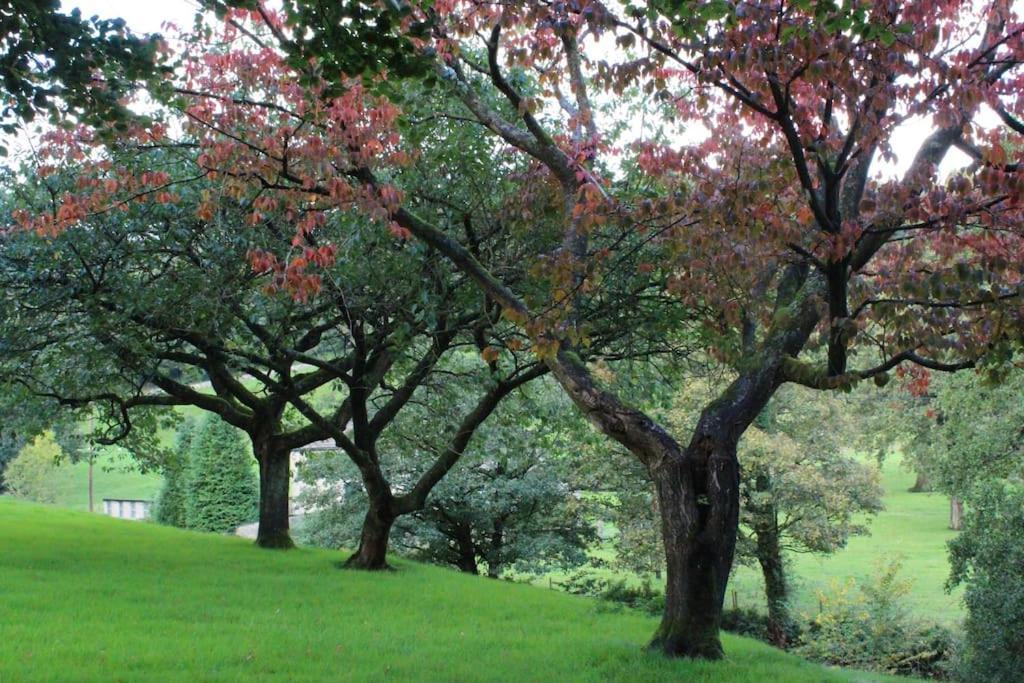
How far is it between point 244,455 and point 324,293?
75.0 feet

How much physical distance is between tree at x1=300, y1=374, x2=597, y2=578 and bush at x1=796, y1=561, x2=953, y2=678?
5.36m

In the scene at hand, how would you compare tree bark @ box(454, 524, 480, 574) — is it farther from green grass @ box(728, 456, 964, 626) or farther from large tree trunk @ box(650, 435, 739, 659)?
large tree trunk @ box(650, 435, 739, 659)

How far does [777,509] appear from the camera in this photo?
18.0 m

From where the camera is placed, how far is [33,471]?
40594 mm

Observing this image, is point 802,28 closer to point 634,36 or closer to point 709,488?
point 634,36

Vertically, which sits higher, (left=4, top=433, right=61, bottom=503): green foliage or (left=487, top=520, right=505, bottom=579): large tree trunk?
(left=4, top=433, right=61, bottom=503): green foliage

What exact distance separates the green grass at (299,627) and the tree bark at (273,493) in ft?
3.43

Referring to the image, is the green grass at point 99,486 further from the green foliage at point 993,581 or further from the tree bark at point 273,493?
the green foliage at point 993,581

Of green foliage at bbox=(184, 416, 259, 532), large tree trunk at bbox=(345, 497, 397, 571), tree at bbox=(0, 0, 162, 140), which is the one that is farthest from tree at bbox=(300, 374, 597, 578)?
tree at bbox=(0, 0, 162, 140)

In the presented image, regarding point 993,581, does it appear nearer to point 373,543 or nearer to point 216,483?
point 373,543

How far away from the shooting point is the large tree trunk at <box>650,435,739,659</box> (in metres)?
8.24

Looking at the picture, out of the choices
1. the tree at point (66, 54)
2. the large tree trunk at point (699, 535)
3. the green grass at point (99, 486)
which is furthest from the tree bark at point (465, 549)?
the green grass at point (99, 486)

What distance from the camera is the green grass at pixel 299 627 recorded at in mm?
7676

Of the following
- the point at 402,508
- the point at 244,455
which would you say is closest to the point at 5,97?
the point at 402,508
